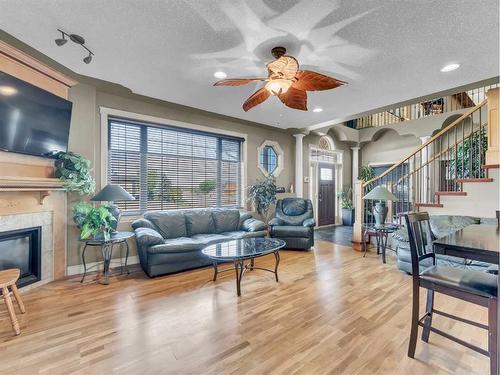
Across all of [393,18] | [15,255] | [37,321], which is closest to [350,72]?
[393,18]

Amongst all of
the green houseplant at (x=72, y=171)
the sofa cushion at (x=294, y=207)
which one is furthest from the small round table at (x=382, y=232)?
the green houseplant at (x=72, y=171)

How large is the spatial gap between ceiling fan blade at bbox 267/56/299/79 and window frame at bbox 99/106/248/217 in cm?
260

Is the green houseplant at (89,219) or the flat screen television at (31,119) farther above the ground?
the flat screen television at (31,119)

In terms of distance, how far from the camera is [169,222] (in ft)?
13.5

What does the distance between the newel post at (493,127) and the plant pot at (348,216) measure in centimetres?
459

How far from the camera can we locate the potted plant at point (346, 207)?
7.83 metres

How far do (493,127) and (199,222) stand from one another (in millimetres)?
4474

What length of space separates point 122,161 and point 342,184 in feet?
21.3

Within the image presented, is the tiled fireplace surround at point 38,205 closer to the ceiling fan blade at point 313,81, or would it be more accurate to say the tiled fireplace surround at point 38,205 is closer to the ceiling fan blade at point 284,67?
the ceiling fan blade at point 284,67

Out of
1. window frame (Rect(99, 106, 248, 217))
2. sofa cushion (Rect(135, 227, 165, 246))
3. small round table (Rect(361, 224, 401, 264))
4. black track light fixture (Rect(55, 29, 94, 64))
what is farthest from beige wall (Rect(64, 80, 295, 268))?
small round table (Rect(361, 224, 401, 264))

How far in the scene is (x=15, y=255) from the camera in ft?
9.72

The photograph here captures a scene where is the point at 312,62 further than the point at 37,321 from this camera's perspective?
Yes

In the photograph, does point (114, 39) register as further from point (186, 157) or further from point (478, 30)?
point (478, 30)

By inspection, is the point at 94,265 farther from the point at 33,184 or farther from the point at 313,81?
the point at 313,81
